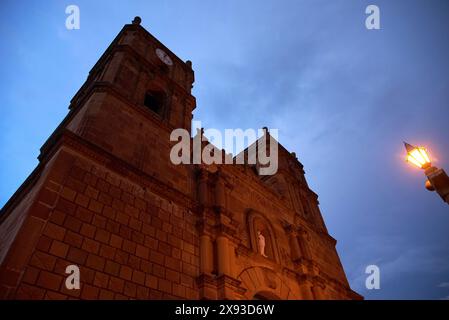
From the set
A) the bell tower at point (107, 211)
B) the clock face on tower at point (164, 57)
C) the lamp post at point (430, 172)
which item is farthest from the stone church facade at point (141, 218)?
the lamp post at point (430, 172)

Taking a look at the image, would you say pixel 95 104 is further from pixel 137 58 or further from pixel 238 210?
pixel 238 210

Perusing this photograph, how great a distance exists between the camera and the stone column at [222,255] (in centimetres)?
814

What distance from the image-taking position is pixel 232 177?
42.1ft

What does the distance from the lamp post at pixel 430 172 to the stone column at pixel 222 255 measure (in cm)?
536

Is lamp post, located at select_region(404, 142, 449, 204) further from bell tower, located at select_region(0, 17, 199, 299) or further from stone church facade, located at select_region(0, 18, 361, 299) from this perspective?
bell tower, located at select_region(0, 17, 199, 299)

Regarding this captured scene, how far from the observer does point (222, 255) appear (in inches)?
333

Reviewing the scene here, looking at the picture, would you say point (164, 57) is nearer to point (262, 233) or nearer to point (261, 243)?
point (262, 233)

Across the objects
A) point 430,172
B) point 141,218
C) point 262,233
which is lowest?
point 430,172

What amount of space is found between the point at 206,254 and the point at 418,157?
5838 mm

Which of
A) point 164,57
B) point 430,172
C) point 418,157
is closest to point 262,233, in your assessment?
point 418,157

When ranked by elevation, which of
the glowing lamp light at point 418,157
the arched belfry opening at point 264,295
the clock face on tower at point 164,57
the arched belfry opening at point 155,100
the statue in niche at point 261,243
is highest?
the clock face on tower at point 164,57

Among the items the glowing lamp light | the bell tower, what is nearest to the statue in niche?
the bell tower

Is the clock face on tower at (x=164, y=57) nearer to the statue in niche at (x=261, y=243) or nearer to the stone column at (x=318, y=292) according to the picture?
the statue in niche at (x=261, y=243)
